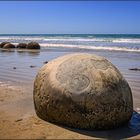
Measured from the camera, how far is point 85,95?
13.6 ft

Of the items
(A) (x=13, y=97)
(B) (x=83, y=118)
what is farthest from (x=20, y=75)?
(B) (x=83, y=118)

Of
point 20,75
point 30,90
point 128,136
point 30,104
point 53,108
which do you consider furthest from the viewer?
point 20,75

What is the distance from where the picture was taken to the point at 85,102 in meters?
4.14

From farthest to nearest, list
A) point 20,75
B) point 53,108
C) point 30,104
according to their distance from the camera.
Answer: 1. point 20,75
2. point 30,104
3. point 53,108

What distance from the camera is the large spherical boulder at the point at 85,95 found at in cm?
418

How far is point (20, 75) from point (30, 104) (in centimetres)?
356

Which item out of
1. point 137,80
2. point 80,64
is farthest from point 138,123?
point 137,80

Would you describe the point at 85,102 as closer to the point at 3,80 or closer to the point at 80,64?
the point at 80,64

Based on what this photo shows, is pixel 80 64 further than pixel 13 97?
No

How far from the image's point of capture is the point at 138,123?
461 cm

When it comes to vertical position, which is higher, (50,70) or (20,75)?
(50,70)

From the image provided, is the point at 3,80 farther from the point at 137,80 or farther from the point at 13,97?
the point at 137,80

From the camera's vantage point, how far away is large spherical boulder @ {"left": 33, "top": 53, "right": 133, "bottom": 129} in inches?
164

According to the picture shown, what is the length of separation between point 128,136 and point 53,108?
3.65 feet
